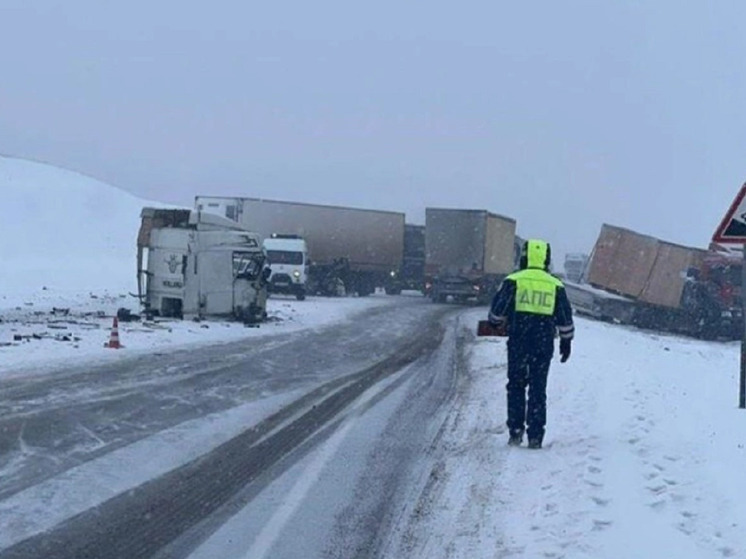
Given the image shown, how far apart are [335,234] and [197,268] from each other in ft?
88.3

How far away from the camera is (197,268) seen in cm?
3039

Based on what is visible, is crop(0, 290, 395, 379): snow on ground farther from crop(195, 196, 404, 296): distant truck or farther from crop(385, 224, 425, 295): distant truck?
crop(385, 224, 425, 295): distant truck

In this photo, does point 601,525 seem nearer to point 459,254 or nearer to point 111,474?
point 111,474

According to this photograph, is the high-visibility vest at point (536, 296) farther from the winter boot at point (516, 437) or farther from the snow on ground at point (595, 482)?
the snow on ground at point (595, 482)

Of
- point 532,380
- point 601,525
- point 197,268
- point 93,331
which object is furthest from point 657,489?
point 197,268

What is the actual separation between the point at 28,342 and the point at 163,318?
8540 millimetres

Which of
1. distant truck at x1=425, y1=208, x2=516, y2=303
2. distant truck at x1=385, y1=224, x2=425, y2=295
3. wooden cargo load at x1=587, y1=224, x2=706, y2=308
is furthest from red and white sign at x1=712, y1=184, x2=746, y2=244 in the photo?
distant truck at x1=385, y1=224, x2=425, y2=295

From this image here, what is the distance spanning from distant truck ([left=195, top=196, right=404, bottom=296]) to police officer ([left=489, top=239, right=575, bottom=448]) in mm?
42771

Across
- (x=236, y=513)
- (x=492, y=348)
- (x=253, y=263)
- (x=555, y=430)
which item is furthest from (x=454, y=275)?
(x=236, y=513)

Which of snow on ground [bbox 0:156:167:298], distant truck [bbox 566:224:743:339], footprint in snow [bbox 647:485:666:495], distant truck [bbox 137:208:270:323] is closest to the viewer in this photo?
footprint in snow [bbox 647:485:666:495]

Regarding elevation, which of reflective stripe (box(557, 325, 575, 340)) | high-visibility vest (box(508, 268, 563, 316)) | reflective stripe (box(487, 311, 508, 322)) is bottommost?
reflective stripe (box(557, 325, 575, 340))

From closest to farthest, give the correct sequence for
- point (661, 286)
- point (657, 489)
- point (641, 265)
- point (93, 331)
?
point (657, 489)
point (93, 331)
point (661, 286)
point (641, 265)

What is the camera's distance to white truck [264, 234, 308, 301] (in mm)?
47562

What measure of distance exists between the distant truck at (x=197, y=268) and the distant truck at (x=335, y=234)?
856 inches
